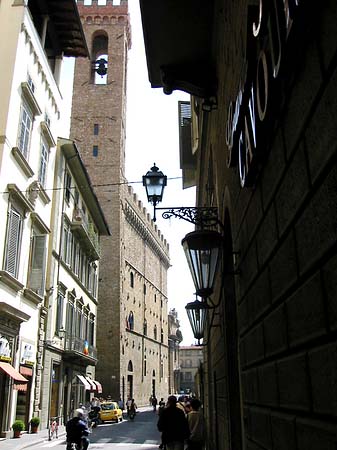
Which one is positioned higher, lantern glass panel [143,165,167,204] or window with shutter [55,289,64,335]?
window with shutter [55,289,64,335]

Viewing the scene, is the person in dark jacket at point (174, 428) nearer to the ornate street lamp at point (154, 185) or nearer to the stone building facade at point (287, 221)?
the ornate street lamp at point (154, 185)

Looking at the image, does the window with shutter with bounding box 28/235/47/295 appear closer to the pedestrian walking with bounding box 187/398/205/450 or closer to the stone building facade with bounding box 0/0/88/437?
the stone building facade with bounding box 0/0/88/437

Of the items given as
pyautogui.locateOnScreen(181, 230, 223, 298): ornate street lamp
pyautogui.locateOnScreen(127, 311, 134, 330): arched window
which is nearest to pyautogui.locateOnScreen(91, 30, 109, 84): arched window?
pyautogui.locateOnScreen(127, 311, 134, 330): arched window

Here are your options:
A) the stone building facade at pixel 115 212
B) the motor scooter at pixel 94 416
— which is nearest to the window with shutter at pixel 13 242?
the motor scooter at pixel 94 416

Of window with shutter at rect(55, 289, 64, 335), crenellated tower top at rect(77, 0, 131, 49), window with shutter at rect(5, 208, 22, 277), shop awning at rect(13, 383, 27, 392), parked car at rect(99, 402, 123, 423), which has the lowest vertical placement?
parked car at rect(99, 402, 123, 423)

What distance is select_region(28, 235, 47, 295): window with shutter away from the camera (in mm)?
19047

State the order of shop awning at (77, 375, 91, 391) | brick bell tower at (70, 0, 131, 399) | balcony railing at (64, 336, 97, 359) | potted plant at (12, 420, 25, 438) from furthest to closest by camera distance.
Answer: brick bell tower at (70, 0, 131, 399)
shop awning at (77, 375, 91, 391)
balcony railing at (64, 336, 97, 359)
potted plant at (12, 420, 25, 438)

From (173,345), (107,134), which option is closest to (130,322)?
(107,134)

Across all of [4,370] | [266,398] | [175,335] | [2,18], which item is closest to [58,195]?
[2,18]

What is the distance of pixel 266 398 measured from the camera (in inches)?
107

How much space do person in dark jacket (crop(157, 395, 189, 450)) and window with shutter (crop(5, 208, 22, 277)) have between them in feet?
32.6

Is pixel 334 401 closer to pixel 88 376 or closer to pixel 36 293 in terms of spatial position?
pixel 36 293

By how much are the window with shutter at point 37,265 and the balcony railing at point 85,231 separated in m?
7.13

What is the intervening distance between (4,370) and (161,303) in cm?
5262
